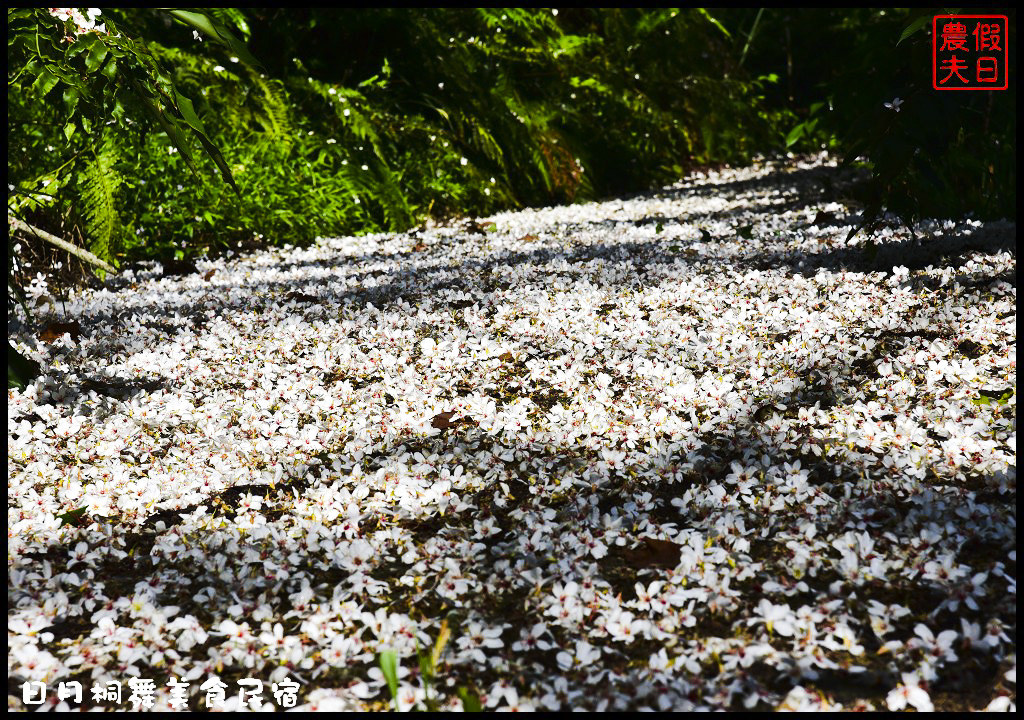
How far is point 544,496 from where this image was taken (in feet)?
7.79

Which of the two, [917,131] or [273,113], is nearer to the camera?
[917,131]

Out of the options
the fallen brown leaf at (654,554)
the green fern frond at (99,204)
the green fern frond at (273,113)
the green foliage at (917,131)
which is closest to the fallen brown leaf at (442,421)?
the fallen brown leaf at (654,554)

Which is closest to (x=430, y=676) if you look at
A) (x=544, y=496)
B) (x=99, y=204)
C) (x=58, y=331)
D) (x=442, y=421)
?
(x=544, y=496)

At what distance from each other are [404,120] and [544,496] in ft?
20.7

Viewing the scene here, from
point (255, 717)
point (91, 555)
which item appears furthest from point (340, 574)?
point (91, 555)

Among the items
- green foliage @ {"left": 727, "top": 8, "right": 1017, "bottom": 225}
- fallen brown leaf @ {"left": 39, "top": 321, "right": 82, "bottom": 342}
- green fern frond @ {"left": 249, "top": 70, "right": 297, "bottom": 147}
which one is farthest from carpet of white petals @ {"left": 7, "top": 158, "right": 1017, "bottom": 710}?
green fern frond @ {"left": 249, "top": 70, "right": 297, "bottom": 147}

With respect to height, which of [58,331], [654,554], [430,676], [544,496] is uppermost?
[58,331]

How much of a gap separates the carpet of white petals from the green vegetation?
799mm

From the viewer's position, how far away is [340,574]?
2.09 m

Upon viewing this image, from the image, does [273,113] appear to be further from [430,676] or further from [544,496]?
[430,676]

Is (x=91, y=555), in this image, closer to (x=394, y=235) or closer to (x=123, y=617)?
(x=123, y=617)

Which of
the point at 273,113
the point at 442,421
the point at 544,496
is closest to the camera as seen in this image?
the point at 544,496

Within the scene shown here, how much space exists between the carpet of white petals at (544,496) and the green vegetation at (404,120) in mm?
799

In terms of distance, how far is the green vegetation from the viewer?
10.9ft
